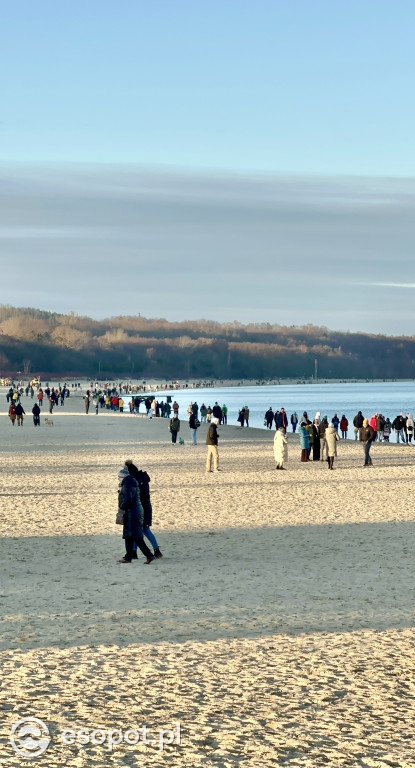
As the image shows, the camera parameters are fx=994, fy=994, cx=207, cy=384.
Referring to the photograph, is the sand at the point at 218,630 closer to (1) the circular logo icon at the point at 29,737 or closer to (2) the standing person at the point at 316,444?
(1) the circular logo icon at the point at 29,737

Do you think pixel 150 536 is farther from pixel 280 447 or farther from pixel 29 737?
pixel 280 447

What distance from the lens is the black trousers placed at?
11875mm

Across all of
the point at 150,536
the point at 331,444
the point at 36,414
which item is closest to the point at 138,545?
the point at 150,536

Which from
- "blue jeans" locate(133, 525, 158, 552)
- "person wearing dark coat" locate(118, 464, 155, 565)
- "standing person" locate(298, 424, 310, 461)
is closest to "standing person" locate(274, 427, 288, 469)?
"standing person" locate(298, 424, 310, 461)

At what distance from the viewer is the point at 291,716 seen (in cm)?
634

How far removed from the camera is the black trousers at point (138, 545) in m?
11.9

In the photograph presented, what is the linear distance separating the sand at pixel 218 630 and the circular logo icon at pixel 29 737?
0.06 m

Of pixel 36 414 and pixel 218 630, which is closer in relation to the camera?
pixel 218 630

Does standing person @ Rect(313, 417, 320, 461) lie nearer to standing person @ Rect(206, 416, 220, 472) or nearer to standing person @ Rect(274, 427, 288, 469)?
standing person @ Rect(274, 427, 288, 469)

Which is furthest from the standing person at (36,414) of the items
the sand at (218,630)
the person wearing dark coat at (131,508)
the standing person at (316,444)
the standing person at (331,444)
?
the person wearing dark coat at (131,508)

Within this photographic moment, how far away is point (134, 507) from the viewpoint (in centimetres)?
1172

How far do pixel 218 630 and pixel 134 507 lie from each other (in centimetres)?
332

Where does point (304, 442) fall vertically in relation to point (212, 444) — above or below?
below

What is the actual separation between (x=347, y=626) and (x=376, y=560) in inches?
143
